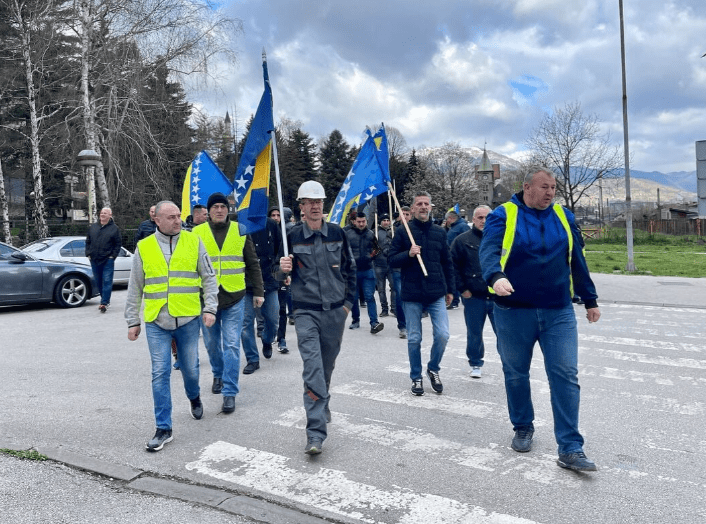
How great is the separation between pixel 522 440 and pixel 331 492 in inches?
61.1

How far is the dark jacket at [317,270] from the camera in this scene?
4895mm

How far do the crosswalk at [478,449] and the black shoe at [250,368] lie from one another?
1052mm

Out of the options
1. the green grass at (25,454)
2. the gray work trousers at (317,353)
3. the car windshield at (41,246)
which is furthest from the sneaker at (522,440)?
the car windshield at (41,246)

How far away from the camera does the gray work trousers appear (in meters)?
4.65

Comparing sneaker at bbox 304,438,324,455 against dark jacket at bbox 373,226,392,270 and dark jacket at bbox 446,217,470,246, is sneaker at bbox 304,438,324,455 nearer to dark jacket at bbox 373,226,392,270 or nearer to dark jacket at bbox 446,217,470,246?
dark jacket at bbox 373,226,392,270

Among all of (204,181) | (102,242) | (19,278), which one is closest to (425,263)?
(204,181)

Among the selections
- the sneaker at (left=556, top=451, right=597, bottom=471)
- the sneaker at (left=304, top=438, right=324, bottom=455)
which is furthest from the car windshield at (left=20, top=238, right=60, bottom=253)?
the sneaker at (left=556, top=451, right=597, bottom=471)

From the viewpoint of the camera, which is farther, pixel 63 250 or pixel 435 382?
pixel 63 250

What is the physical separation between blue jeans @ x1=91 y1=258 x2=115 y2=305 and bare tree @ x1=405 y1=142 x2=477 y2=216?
2682 inches

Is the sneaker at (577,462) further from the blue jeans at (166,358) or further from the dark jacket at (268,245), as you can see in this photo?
the dark jacket at (268,245)

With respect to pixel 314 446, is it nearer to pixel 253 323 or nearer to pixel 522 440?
pixel 522 440

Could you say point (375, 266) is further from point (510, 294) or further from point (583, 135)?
point (583, 135)

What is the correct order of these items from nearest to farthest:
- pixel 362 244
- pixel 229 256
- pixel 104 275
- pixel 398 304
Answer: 1. pixel 229 256
2. pixel 398 304
3. pixel 362 244
4. pixel 104 275

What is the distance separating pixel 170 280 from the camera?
5.07 metres
